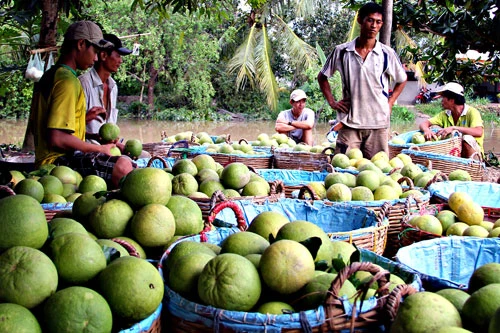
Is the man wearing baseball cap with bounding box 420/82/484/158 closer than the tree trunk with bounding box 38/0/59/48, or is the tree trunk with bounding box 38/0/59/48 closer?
the tree trunk with bounding box 38/0/59/48

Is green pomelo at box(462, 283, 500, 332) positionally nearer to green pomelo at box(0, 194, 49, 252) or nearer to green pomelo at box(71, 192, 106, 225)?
green pomelo at box(0, 194, 49, 252)

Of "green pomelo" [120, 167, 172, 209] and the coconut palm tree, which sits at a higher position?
the coconut palm tree

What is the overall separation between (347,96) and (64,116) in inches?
109

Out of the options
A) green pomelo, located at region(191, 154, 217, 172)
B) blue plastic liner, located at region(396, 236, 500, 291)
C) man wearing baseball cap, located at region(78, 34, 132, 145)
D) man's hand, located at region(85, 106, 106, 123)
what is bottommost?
blue plastic liner, located at region(396, 236, 500, 291)

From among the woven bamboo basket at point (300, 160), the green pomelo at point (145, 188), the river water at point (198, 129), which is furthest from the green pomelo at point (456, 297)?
the river water at point (198, 129)

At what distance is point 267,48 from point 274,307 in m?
18.9

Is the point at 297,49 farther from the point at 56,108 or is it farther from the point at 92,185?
the point at 92,185

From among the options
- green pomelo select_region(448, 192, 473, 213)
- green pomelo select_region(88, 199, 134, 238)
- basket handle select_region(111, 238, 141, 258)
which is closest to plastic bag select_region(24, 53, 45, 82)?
green pomelo select_region(88, 199, 134, 238)

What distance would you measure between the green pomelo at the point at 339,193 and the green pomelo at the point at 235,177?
0.58 metres

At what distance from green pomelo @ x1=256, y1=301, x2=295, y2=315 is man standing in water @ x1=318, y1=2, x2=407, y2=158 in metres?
3.57

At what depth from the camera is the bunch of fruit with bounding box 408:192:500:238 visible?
110 inches

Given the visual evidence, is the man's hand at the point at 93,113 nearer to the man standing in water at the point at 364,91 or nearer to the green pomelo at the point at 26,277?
the man standing in water at the point at 364,91

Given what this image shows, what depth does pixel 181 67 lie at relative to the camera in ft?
70.3

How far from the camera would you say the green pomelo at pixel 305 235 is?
1.86 meters
